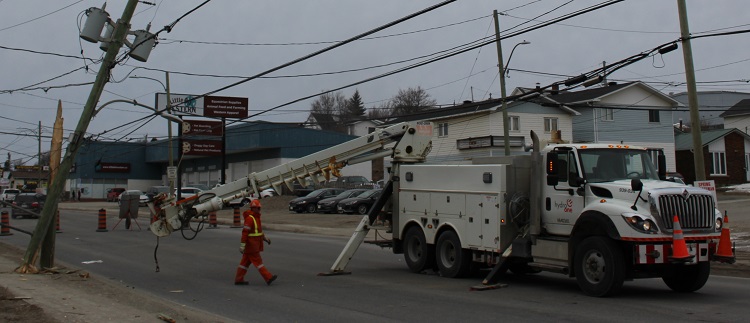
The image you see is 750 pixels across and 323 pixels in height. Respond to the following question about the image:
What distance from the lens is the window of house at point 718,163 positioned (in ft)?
167

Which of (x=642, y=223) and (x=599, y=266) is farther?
(x=599, y=266)

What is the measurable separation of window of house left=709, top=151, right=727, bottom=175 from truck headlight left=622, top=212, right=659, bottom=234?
147 feet

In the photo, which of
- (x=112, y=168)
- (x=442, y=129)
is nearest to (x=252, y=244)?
(x=442, y=129)

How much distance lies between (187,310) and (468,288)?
500 centimetres

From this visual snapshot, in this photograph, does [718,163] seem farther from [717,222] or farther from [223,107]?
[717,222]

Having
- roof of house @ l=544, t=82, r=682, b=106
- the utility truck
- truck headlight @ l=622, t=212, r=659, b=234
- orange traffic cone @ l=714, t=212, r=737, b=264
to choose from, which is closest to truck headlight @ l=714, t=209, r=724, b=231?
the utility truck

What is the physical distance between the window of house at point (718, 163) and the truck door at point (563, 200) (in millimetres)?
43790

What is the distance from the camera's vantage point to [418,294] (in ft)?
38.8

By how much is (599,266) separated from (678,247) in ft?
4.02

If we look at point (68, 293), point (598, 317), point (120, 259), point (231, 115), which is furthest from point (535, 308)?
point (231, 115)

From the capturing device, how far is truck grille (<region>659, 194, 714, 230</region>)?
34.8 feet

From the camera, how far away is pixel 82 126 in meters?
14.6

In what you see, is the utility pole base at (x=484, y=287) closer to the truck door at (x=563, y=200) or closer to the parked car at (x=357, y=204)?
the truck door at (x=563, y=200)

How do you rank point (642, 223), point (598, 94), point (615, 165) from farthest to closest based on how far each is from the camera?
point (598, 94)
point (615, 165)
point (642, 223)
